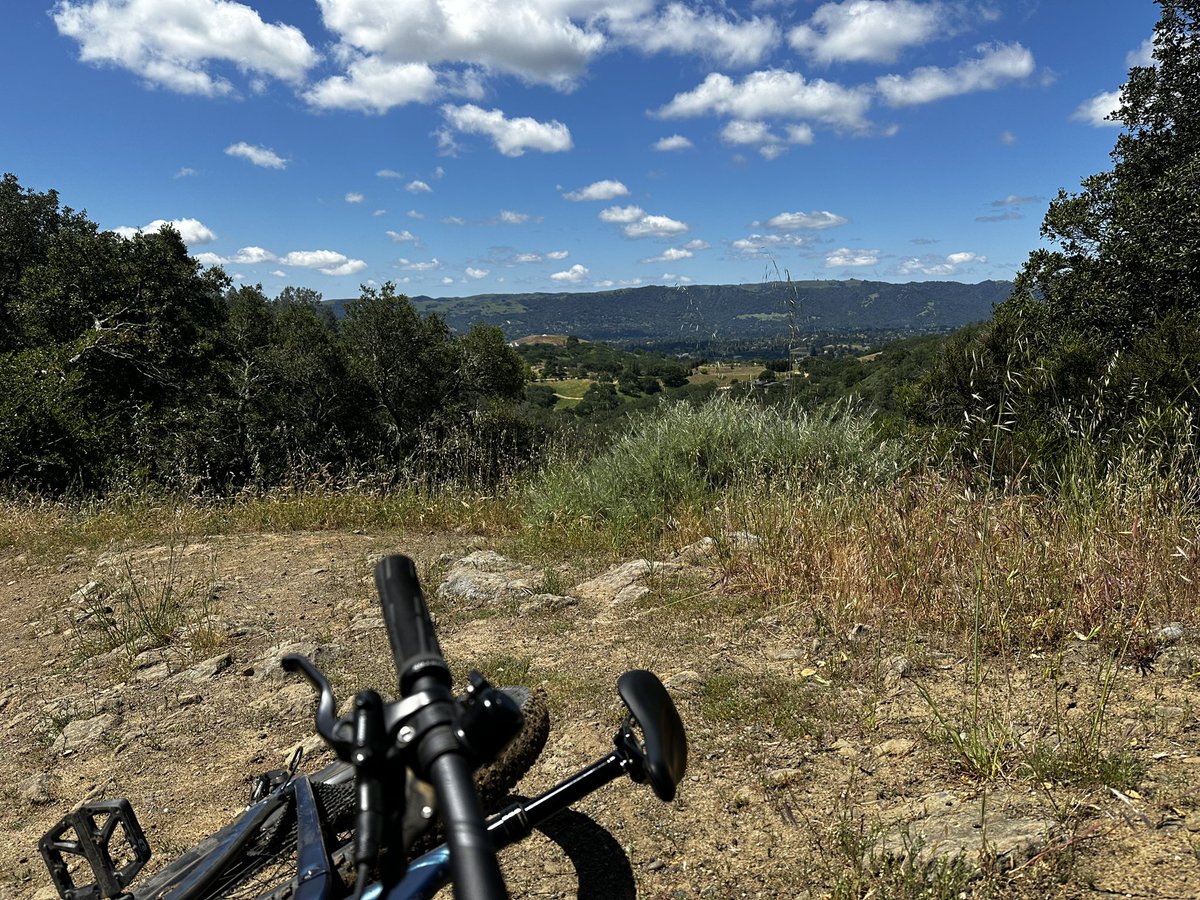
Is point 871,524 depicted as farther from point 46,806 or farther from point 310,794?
point 46,806

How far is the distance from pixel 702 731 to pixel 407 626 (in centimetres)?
228

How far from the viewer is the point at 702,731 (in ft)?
9.47

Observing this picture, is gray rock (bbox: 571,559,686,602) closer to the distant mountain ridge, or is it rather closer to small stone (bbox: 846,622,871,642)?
small stone (bbox: 846,622,871,642)

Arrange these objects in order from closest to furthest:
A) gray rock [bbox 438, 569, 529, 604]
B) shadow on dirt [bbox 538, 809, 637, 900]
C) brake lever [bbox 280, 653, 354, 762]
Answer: brake lever [bbox 280, 653, 354, 762]
shadow on dirt [bbox 538, 809, 637, 900]
gray rock [bbox 438, 569, 529, 604]

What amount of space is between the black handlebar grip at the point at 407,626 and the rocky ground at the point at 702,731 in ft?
5.37

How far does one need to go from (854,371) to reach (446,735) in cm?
2037

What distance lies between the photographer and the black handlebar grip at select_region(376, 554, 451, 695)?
0.85 meters

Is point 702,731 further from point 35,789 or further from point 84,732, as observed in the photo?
point 84,732

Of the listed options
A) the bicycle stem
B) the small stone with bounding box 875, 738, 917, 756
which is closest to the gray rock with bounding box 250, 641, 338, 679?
the small stone with bounding box 875, 738, 917, 756

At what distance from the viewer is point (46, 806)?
296 centimetres

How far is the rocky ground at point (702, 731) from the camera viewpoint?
2051 millimetres

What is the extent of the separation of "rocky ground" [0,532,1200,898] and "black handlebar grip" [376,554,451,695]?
1.64 meters

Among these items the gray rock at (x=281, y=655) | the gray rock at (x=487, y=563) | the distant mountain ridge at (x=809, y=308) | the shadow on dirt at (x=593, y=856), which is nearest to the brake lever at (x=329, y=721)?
the shadow on dirt at (x=593, y=856)

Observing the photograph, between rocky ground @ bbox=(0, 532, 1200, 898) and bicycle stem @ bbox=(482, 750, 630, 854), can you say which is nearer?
bicycle stem @ bbox=(482, 750, 630, 854)
